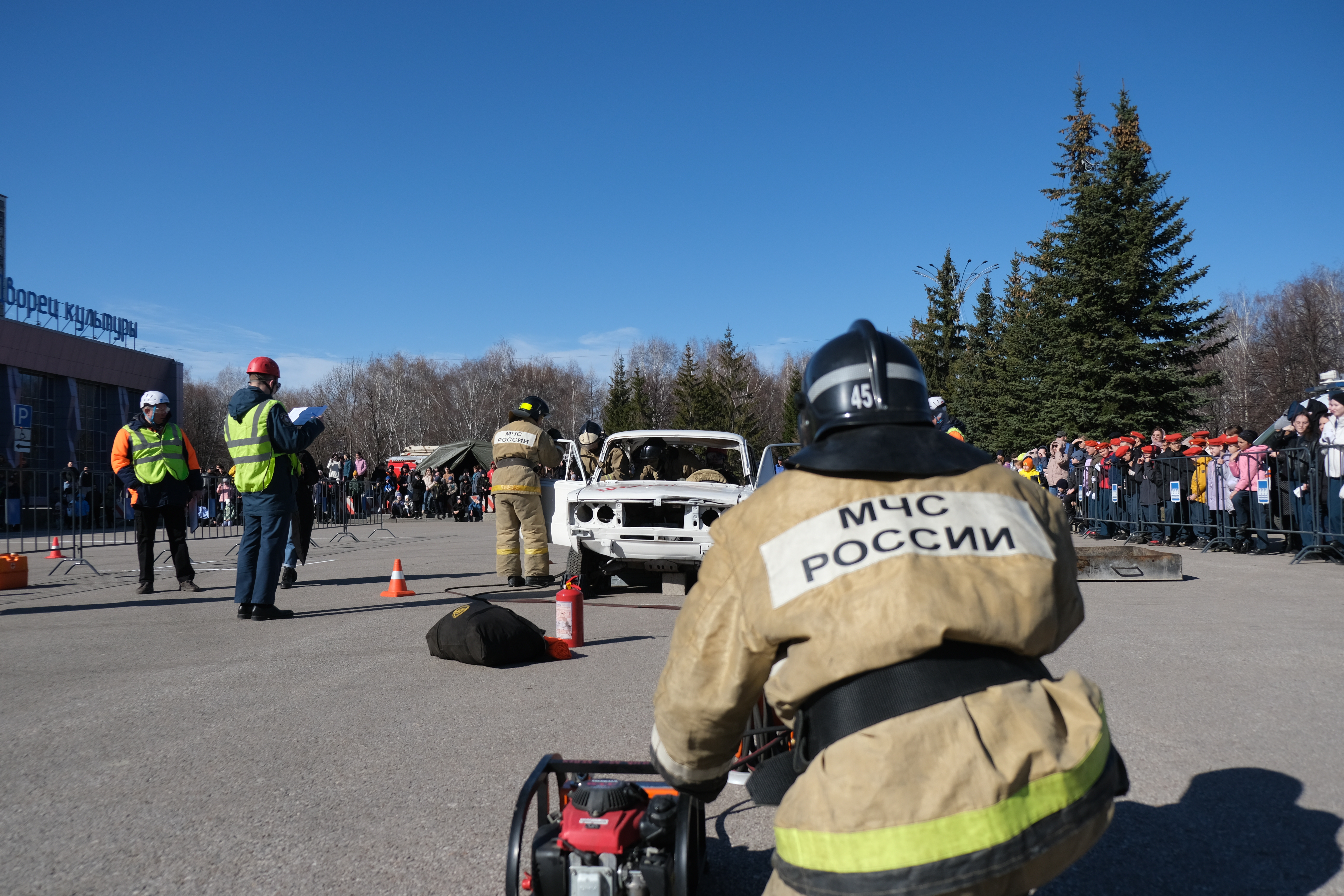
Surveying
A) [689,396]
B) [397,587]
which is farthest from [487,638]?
[689,396]

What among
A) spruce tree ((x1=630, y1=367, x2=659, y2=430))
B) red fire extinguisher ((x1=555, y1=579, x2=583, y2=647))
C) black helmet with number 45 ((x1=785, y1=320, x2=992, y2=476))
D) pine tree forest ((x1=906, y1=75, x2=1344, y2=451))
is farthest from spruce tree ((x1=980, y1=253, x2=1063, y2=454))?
spruce tree ((x1=630, y1=367, x2=659, y2=430))

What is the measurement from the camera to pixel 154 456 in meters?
9.50

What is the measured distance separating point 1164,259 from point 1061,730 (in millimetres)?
31780

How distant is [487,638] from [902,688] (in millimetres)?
4777

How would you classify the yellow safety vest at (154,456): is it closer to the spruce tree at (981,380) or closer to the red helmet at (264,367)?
the red helmet at (264,367)

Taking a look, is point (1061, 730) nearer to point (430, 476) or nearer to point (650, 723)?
point (650, 723)

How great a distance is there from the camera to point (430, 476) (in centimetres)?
3988

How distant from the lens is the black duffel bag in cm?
607

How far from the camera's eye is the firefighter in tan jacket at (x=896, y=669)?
156 cm

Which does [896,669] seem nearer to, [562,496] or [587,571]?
[562,496]

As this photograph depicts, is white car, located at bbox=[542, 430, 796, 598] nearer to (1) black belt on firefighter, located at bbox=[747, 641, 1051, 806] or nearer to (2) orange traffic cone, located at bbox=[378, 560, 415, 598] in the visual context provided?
(2) orange traffic cone, located at bbox=[378, 560, 415, 598]

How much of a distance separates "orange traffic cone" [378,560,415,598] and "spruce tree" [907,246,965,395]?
45310 millimetres

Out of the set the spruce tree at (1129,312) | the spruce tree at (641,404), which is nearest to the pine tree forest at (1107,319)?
the spruce tree at (1129,312)

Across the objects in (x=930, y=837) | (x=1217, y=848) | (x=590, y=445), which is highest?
(x=590, y=445)
